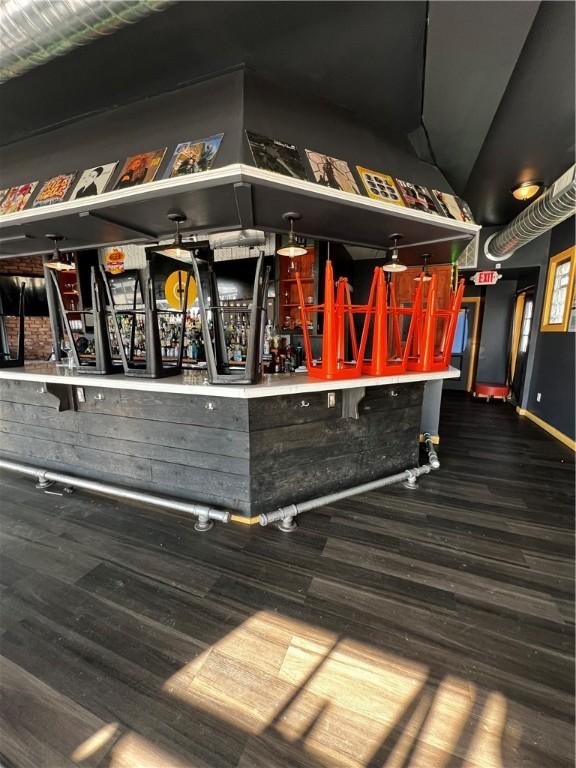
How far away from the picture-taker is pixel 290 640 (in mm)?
1383

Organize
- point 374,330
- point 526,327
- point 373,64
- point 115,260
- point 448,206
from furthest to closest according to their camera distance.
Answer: point 526,327
point 115,260
point 448,206
point 374,330
point 373,64

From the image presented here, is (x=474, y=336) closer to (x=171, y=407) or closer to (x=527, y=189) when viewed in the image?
(x=527, y=189)

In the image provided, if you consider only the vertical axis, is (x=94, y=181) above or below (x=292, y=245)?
above

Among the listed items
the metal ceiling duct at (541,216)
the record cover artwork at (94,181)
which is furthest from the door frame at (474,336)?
the record cover artwork at (94,181)

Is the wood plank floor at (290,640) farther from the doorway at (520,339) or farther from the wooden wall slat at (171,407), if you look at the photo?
the doorway at (520,339)

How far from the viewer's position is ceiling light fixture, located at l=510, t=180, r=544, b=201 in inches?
138

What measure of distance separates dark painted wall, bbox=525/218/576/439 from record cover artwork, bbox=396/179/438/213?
10.3ft

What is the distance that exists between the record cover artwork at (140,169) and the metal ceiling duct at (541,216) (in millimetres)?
3262

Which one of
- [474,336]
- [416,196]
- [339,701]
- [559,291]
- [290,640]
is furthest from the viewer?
[474,336]

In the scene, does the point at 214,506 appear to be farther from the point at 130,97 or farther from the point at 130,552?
the point at 130,97

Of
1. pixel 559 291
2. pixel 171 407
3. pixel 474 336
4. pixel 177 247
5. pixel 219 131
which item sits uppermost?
pixel 219 131

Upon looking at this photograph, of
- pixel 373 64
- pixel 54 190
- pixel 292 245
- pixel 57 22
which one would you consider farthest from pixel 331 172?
pixel 54 190

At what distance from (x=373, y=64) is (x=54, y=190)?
2307 millimetres

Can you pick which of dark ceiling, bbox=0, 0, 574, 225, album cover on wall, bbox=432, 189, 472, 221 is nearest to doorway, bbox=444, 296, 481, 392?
dark ceiling, bbox=0, 0, 574, 225
